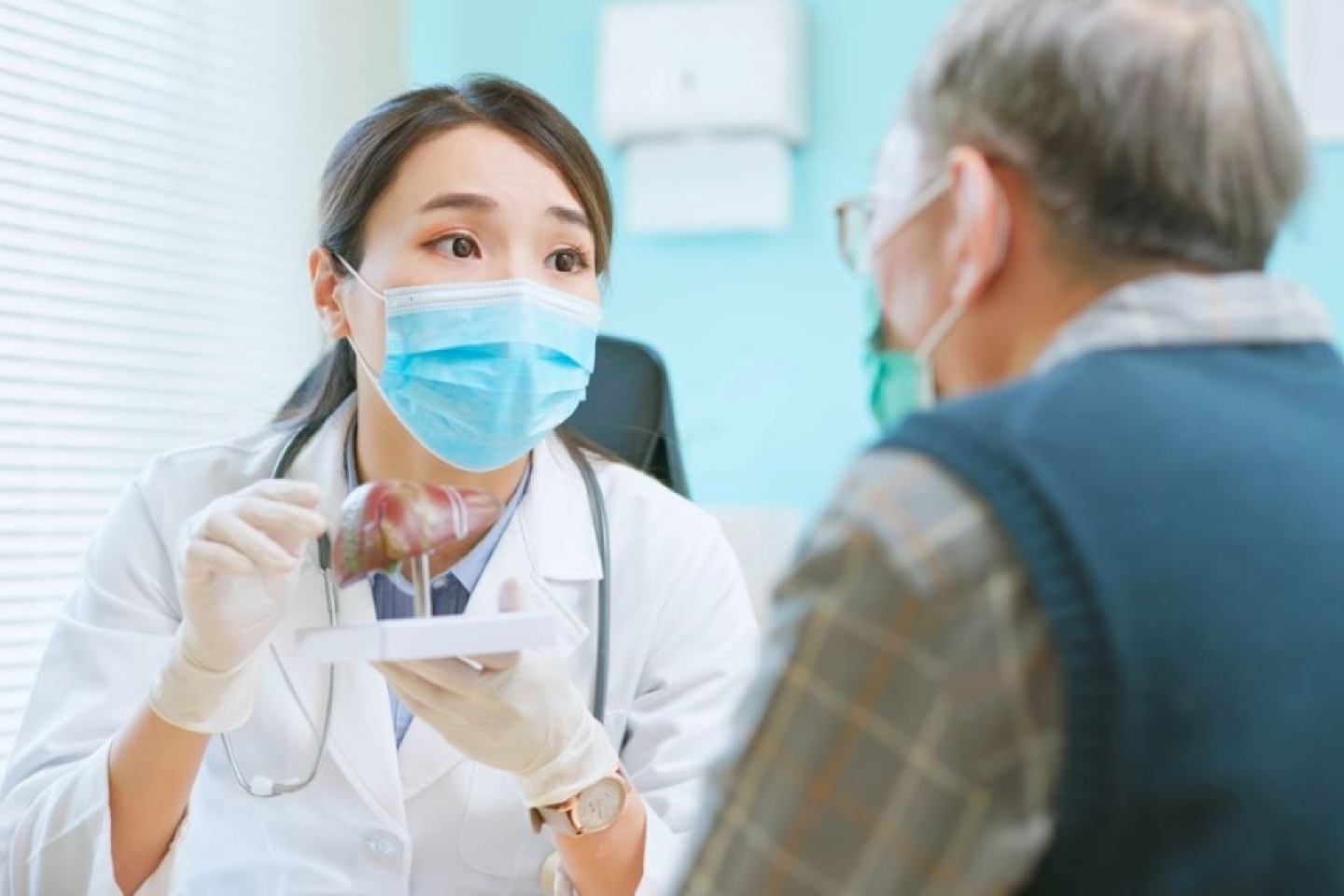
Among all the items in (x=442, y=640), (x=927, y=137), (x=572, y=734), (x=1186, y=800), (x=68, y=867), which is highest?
(x=927, y=137)

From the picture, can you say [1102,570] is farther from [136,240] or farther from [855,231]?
[136,240]

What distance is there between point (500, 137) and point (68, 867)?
81 centimetres

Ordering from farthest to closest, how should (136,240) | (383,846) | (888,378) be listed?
(136,240), (383,846), (888,378)

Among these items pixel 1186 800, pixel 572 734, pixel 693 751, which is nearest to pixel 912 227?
pixel 1186 800

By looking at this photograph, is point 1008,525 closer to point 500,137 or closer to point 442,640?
point 442,640

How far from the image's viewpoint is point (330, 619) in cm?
139

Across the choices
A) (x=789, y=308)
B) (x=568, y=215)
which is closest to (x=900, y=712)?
(x=568, y=215)

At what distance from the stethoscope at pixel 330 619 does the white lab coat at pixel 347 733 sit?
0.01 metres

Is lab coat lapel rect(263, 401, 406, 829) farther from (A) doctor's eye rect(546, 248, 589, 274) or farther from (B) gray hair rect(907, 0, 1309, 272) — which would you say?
(B) gray hair rect(907, 0, 1309, 272)

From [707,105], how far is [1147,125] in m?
1.99

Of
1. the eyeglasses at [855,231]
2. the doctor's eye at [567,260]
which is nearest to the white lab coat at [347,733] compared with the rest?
the doctor's eye at [567,260]

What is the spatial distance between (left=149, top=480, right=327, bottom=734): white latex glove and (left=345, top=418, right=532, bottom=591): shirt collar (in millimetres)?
218

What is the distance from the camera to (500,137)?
1.47m

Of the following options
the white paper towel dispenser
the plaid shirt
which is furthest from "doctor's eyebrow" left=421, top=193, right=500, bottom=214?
the white paper towel dispenser
